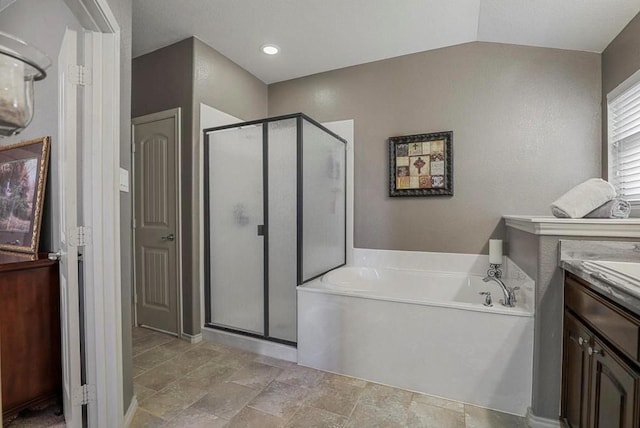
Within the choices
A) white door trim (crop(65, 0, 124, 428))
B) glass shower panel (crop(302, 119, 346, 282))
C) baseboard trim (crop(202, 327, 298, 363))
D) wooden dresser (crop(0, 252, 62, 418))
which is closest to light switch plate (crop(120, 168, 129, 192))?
white door trim (crop(65, 0, 124, 428))

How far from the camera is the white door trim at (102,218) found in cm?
147

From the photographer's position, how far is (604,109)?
7.88 ft

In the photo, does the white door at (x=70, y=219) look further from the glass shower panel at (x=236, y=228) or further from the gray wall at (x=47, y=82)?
the glass shower panel at (x=236, y=228)

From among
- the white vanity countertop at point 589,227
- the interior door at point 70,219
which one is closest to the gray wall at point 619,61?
the white vanity countertop at point 589,227

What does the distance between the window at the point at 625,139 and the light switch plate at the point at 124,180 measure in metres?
3.12

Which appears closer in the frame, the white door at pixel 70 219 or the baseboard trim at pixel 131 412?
the white door at pixel 70 219

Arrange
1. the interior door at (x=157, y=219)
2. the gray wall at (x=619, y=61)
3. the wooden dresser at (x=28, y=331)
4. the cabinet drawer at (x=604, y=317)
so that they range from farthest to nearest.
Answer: the interior door at (x=157, y=219), the gray wall at (x=619, y=61), the wooden dresser at (x=28, y=331), the cabinet drawer at (x=604, y=317)

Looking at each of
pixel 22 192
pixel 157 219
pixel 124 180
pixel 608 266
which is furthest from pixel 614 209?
pixel 22 192

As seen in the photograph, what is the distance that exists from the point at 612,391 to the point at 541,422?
72 cm

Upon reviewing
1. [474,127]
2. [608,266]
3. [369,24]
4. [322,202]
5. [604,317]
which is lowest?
[604,317]

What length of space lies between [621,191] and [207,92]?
11.1 ft

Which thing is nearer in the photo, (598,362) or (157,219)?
(598,362)

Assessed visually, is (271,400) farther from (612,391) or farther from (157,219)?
(157,219)

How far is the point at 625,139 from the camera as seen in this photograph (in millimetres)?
2211
